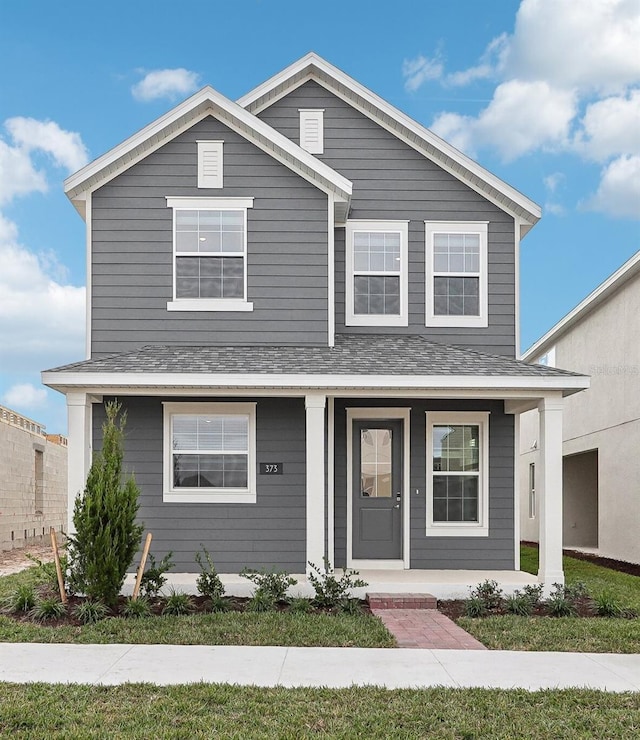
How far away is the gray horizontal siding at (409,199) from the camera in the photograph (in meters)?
12.5

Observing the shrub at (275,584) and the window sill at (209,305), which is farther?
the window sill at (209,305)

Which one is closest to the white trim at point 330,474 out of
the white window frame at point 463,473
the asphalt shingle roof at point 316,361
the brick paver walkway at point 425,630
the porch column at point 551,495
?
the asphalt shingle roof at point 316,361

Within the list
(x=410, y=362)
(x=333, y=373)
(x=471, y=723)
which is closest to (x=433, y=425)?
(x=410, y=362)

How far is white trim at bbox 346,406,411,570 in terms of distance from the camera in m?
12.0

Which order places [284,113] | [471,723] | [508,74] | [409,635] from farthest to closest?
[508,74] → [284,113] → [409,635] → [471,723]

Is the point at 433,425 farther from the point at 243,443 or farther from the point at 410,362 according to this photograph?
the point at 243,443

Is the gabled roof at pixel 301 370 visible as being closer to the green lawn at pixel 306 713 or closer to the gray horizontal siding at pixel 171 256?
the gray horizontal siding at pixel 171 256

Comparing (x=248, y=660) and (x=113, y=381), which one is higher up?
(x=113, y=381)

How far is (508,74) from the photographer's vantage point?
76.4 feet

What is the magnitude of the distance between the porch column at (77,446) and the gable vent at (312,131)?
5.48 metres

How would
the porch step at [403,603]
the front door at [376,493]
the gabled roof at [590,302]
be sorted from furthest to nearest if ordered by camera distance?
the gabled roof at [590,302] → the front door at [376,493] → the porch step at [403,603]

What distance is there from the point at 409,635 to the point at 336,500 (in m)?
3.67

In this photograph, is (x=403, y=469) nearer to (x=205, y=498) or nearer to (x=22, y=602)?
(x=205, y=498)

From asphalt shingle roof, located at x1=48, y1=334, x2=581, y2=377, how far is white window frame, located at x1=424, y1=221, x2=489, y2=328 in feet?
2.29
